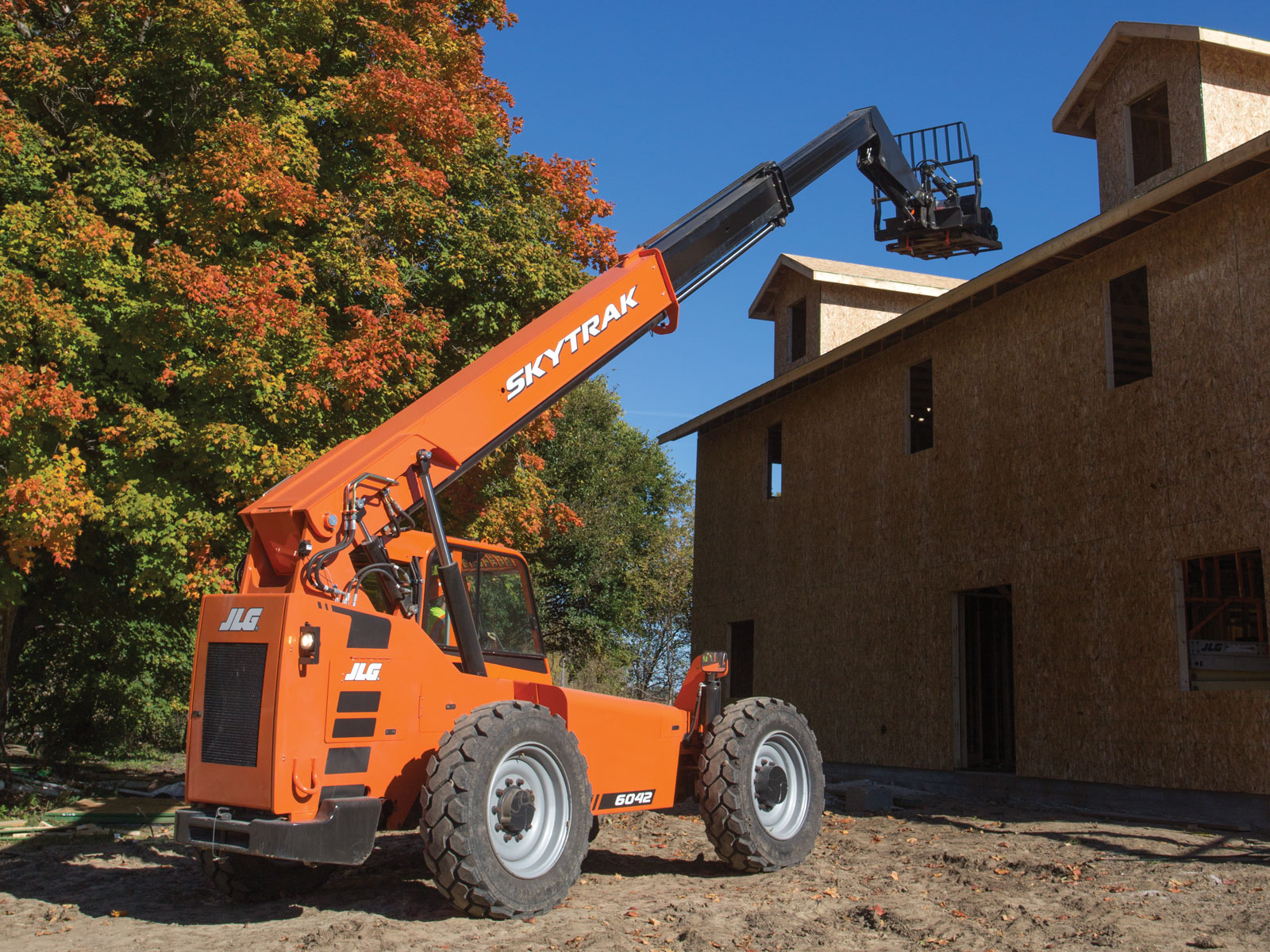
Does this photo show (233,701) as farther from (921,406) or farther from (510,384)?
(921,406)

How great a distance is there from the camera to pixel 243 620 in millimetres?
6113

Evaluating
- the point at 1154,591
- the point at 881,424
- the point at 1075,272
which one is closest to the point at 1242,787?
the point at 1154,591

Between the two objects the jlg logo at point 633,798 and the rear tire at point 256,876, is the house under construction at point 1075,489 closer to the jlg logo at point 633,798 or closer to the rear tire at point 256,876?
the jlg logo at point 633,798

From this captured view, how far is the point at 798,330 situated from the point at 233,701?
17.9 meters

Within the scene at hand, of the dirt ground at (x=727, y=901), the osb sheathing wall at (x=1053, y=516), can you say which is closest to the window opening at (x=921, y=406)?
the osb sheathing wall at (x=1053, y=516)

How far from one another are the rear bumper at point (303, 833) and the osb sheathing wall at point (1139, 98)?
1311 centimetres

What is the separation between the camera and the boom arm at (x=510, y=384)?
247 inches

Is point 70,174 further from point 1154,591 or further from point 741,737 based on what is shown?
point 1154,591

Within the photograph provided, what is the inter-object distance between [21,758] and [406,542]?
1636 centimetres

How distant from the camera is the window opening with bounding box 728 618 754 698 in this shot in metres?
21.4

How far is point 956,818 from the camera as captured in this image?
11.7 metres

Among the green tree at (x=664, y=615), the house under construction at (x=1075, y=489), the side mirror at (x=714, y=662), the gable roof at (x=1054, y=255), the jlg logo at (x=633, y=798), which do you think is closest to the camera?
the jlg logo at (x=633, y=798)

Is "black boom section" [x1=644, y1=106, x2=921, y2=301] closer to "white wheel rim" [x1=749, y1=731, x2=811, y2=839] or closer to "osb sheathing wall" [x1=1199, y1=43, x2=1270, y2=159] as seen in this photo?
"white wheel rim" [x1=749, y1=731, x2=811, y2=839]

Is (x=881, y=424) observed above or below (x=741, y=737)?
above
